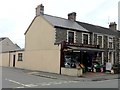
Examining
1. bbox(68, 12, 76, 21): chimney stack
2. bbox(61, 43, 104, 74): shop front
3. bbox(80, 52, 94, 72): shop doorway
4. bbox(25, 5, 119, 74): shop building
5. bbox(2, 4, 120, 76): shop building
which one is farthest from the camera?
bbox(68, 12, 76, 21): chimney stack

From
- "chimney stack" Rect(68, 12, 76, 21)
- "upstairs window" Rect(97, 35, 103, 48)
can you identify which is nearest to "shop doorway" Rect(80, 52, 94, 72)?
"upstairs window" Rect(97, 35, 103, 48)

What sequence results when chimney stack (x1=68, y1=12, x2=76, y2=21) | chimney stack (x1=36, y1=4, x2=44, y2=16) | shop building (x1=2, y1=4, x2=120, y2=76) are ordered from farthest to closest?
1. chimney stack (x1=68, y1=12, x2=76, y2=21)
2. chimney stack (x1=36, y1=4, x2=44, y2=16)
3. shop building (x1=2, y1=4, x2=120, y2=76)

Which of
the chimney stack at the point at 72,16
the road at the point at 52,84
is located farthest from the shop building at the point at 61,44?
the road at the point at 52,84

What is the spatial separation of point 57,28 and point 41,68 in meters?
5.74

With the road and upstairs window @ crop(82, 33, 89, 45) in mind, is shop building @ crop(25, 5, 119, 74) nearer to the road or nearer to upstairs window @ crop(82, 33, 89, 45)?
upstairs window @ crop(82, 33, 89, 45)

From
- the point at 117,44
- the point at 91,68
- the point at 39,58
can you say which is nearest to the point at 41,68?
the point at 39,58

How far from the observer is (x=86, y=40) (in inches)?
1244

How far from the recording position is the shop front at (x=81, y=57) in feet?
86.2

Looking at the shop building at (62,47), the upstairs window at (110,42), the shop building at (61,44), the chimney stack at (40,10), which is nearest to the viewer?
the shop building at (62,47)

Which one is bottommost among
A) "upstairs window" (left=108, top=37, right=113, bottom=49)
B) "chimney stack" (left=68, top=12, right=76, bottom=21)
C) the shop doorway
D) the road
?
the road

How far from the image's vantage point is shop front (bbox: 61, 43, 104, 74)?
26266 millimetres

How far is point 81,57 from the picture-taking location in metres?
29.3

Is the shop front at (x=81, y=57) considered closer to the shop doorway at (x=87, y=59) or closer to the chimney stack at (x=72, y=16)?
the shop doorway at (x=87, y=59)

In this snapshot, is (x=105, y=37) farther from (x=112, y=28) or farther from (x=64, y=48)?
(x=64, y=48)
